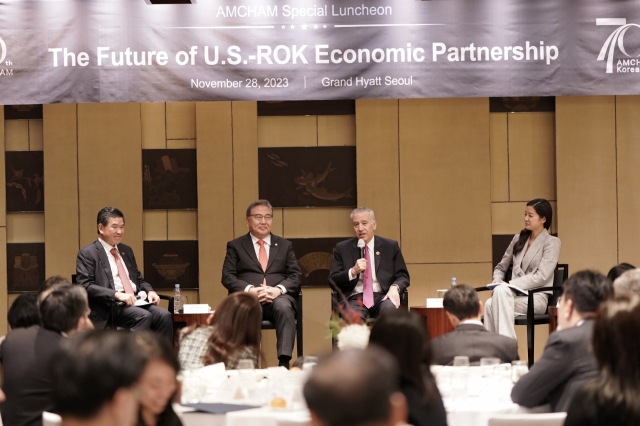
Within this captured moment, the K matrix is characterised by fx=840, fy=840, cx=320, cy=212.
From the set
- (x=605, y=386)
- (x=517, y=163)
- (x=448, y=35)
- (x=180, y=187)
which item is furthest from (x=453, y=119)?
(x=605, y=386)

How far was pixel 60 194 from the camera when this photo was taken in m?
7.64

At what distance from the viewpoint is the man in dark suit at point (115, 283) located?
21.0ft

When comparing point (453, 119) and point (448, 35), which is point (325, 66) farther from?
point (453, 119)

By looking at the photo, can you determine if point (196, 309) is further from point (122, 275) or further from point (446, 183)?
point (446, 183)

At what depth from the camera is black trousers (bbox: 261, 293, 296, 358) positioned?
6.31 meters

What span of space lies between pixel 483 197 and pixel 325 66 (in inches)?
93.8

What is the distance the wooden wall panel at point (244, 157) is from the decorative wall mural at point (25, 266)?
6.07ft

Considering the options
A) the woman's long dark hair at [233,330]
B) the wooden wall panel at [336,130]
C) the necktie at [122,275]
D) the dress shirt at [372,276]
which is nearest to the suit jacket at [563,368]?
the woman's long dark hair at [233,330]

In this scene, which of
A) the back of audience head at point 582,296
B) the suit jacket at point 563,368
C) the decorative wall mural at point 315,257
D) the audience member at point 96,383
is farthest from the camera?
the decorative wall mural at point 315,257

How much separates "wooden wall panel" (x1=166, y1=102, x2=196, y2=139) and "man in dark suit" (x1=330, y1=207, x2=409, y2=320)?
1.94 meters

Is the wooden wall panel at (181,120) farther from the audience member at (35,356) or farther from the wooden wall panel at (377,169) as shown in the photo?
the audience member at (35,356)

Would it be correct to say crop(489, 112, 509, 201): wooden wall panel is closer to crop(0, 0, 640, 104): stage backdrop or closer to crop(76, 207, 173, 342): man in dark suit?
crop(0, 0, 640, 104): stage backdrop

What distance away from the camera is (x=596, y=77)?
19.8 ft

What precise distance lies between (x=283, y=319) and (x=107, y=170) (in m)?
2.44
